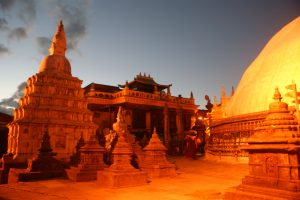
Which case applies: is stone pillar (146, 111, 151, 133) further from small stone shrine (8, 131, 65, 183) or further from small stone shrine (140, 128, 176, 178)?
small stone shrine (140, 128, 176, 178)

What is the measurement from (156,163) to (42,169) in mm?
7397

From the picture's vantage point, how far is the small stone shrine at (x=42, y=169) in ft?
50.0

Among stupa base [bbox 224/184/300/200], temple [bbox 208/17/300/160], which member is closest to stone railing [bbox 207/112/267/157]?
temple [bbox 208/17/300/160]

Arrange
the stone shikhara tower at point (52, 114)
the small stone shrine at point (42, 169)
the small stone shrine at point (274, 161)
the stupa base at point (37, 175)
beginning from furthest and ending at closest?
the stone shikhara tower at point (52, 114)
the small stone shrine at point (42, 169)
the stupa base at point (37, 175)
the small stone shrine at point (274, 161)

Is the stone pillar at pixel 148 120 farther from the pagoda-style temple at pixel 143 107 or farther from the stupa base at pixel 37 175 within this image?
the stupa base at pixel 37 175

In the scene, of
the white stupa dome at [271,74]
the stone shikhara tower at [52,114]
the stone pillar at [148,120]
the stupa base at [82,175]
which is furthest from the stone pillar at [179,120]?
the stupa base at [82,175]

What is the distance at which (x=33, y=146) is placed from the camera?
1029 inches

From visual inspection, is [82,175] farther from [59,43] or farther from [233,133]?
[59,43]

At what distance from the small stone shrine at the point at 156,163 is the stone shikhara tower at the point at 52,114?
1421cm

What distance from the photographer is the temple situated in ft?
55.3

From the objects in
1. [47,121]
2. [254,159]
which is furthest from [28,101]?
[254,159]

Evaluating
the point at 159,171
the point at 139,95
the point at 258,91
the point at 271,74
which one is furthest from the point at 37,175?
the point at 139,95

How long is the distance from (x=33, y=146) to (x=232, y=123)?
18730 mm

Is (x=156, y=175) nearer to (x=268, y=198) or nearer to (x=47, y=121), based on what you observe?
(x=268, y=198)
